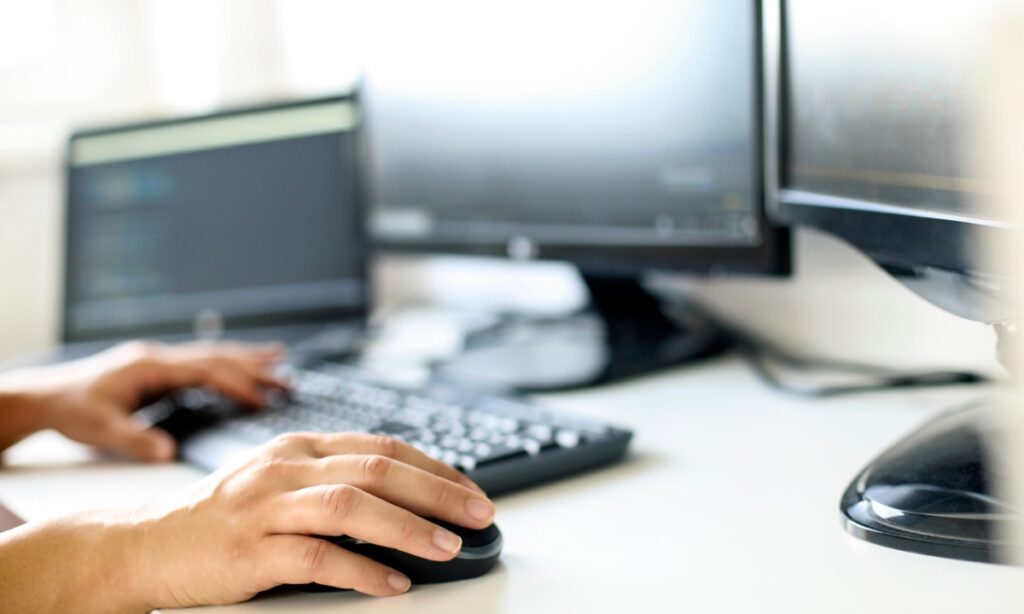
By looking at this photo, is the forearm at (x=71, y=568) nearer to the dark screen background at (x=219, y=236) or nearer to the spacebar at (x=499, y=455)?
the spacebar at (x=499, y=455)

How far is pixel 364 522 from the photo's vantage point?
526 mm

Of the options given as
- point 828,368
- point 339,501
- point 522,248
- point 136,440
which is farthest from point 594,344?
point 339,501

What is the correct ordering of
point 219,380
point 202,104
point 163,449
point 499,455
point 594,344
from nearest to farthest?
point 499,455
point 163,449
point 219,380
point 594,344
point 202,104

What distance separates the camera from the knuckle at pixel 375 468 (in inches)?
21.7

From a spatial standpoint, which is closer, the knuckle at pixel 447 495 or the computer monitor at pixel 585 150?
the knuckle at pixel 447 495

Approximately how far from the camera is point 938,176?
54 centimetres

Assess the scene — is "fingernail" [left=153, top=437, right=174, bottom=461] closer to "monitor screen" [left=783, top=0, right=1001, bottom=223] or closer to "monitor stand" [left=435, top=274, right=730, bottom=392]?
"monitor stand" [left=435, top=274, right=730, bottom=392]

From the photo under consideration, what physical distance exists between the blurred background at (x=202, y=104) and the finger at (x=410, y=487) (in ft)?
1.65

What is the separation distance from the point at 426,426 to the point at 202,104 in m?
1.14

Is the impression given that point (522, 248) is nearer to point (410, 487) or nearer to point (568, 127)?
point (568, 127)

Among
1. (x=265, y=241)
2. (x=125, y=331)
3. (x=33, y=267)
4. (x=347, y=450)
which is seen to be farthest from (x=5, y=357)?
(x=347, y=450)

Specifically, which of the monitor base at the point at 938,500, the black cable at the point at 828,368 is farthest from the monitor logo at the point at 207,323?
the monitor base at the point at 938,500

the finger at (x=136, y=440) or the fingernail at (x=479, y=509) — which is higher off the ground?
the fingernail at (x=479, y=509)

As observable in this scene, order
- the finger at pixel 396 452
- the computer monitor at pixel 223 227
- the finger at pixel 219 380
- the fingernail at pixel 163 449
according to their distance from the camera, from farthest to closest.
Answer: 1. the computer monitor at pixel 223 227
2. the finger at pixel 219 380
3. the fingernail at pixel 163 449
4. the finger at pixel 396 452
